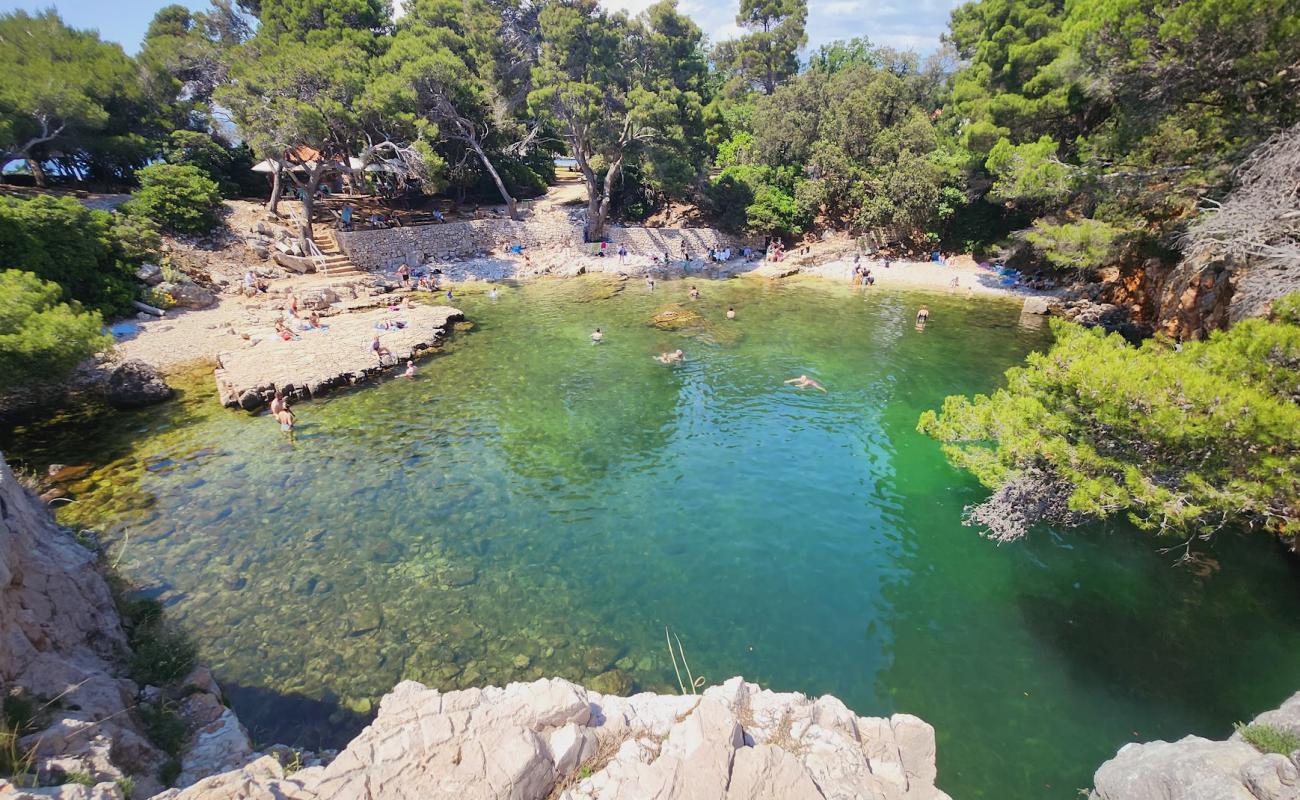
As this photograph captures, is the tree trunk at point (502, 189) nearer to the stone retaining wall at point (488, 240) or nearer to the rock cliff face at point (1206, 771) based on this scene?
the stone retaining wall at point (488, 240)

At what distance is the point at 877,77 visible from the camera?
45.7 meters

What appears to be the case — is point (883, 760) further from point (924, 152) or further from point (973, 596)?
point (924, 152)

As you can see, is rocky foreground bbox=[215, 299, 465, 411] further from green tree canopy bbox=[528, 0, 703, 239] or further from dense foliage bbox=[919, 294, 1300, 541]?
dense foliage bbox=[919, 294, 1300, 541]

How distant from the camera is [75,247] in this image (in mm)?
24000

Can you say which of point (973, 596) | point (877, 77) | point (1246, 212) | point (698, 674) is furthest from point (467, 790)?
point (877, 77)

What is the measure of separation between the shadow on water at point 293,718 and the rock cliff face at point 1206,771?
35.2ft

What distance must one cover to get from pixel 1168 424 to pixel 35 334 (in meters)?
25.8

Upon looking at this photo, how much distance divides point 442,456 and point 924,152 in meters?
43.3

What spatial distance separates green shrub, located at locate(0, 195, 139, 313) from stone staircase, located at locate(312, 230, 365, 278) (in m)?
9.05

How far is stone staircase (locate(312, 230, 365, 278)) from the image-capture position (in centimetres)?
3619

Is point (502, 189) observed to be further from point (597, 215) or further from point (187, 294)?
point (187, 294)

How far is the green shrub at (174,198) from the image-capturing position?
32219 mm

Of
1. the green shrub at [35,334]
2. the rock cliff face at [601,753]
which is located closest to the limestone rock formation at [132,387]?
the green shrub at [35,334]

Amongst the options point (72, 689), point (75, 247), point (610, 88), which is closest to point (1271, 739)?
point (72, 689)
